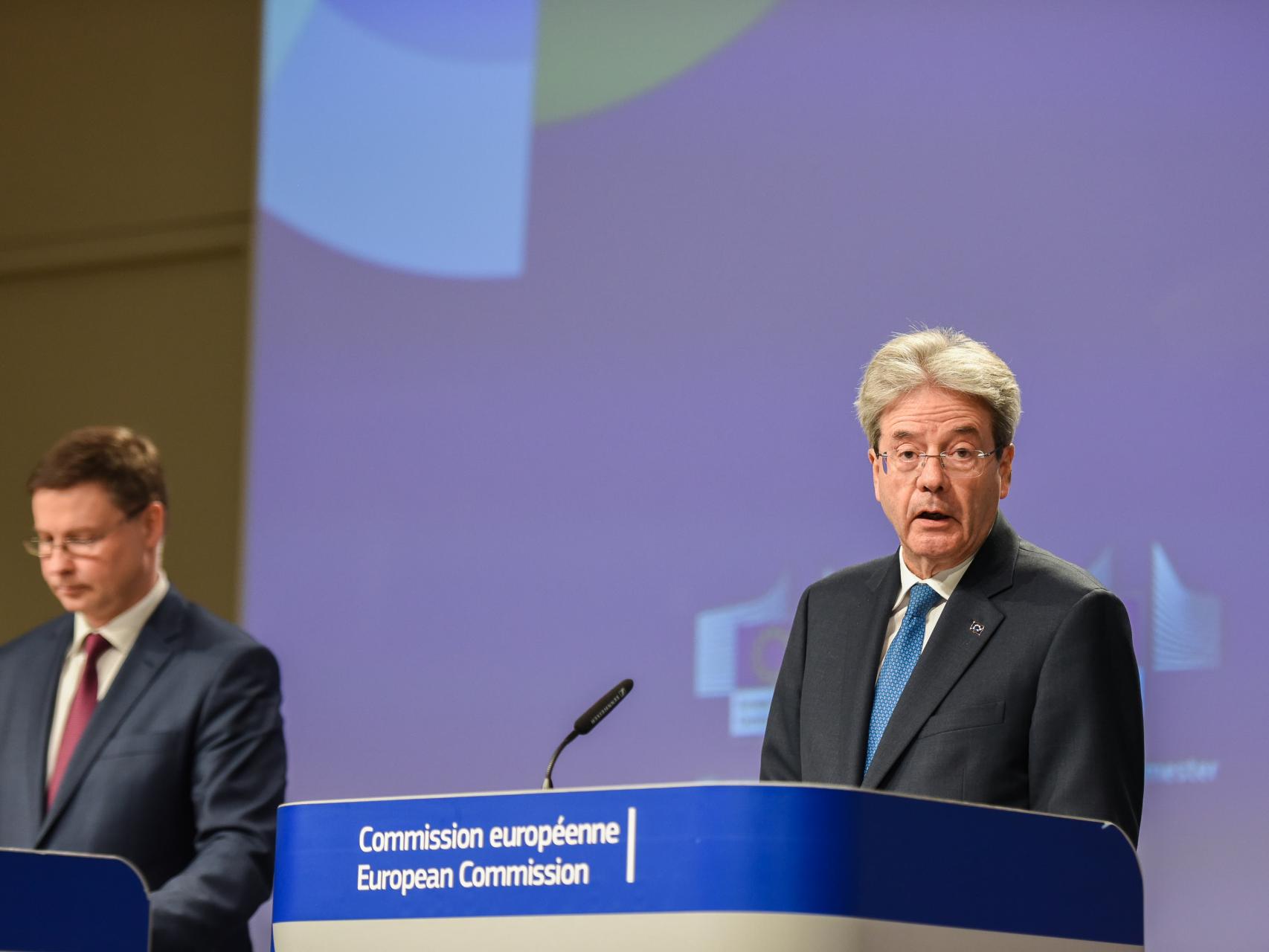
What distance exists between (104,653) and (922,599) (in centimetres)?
201

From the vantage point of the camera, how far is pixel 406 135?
5.12m

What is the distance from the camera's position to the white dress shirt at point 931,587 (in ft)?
8.98

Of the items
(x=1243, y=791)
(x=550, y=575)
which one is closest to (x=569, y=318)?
(x=550, y=575)

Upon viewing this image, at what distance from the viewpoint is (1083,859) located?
214 cm

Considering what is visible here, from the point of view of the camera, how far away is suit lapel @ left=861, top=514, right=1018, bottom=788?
102 inches

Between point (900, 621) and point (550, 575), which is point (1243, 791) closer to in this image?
point (900, 621)

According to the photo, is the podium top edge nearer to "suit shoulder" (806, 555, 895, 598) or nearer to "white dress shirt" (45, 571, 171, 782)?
"suit shoulder" (806, 555, 895, 598)

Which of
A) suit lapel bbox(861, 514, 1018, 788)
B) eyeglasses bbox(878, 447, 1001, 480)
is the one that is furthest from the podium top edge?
eyeglasses bbox(878, 447, 1001, 480)

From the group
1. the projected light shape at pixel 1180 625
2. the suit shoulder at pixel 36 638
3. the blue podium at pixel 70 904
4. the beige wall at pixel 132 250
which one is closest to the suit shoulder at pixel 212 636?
the suit shoulder at pixel 36 638

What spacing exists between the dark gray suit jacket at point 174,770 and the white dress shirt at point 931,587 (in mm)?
1510

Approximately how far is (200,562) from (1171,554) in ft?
12.8

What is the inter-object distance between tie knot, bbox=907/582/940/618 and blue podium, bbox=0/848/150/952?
4.49 feet

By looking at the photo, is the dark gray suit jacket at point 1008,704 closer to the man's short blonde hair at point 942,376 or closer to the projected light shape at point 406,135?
the man's short blonde hair at point 942,376

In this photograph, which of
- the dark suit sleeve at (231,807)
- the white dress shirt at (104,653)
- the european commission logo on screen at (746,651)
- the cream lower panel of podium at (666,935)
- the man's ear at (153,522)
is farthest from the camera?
the european commission logo on screen at (746,651)
